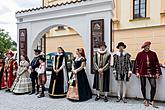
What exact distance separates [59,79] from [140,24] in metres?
9.54

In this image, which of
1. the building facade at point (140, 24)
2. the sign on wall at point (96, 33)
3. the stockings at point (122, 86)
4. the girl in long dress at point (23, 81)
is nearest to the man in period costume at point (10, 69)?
the girl in long dress at point (23, 81)

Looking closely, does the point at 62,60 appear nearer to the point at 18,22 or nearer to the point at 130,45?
the point at 18,22

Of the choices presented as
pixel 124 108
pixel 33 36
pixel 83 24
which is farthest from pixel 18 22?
pixel 124 108

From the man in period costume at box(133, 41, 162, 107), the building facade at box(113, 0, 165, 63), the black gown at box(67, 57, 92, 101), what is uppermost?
the building facade at box(113, 0, 165, 63)

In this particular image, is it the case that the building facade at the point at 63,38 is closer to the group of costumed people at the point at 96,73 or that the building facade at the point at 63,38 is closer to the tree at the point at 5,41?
the group of costumed people at the point at 96,73

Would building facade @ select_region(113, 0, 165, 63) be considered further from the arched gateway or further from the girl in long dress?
the girl in long dress

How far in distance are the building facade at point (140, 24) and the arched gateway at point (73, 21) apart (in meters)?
6.36

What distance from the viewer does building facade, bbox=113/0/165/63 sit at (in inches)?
631

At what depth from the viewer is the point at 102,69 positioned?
817cm

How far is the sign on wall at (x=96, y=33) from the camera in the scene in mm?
8805

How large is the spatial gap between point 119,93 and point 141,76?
943 mm

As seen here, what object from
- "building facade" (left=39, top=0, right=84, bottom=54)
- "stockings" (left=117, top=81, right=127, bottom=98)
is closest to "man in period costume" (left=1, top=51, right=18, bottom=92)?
"stockings" (left=117, top=81, right=127, bottom=98)

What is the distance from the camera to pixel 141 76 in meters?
7.59

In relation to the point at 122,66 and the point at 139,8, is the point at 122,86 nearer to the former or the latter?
the point at 122,66
